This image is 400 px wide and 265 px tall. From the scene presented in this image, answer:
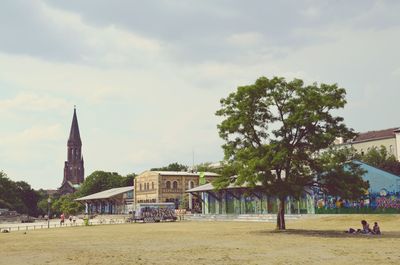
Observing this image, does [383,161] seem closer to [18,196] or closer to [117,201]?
[117,201]


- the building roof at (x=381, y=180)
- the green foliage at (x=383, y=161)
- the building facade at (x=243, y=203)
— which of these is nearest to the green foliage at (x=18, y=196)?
the building facade at (x=243, y=203)

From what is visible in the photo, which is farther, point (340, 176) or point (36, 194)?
point (36, 194)

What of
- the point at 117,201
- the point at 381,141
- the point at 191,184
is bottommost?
the point at 117,201

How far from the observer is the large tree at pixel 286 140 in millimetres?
34562

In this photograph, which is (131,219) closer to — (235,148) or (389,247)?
(235,148)

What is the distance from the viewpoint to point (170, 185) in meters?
98.4

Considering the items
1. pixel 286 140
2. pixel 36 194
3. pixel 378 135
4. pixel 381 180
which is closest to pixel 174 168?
pixel 36 194

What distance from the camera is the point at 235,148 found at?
38062mm

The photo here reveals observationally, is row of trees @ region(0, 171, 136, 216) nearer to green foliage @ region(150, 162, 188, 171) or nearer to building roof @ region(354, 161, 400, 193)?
green foliage @ region(150, 162, 188, 171)

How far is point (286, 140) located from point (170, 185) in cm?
6435

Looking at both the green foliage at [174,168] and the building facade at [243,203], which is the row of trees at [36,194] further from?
the building facade at [243,203]

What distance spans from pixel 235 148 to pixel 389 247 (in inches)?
670

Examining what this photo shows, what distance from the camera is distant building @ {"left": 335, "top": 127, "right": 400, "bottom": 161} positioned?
108 metres

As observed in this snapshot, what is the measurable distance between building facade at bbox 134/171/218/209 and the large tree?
59.1m
